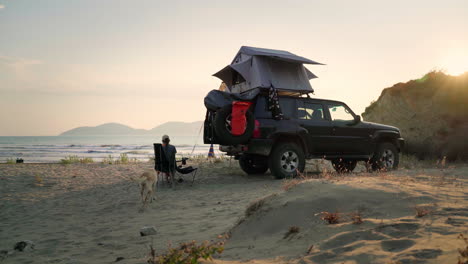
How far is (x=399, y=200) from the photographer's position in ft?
13.3

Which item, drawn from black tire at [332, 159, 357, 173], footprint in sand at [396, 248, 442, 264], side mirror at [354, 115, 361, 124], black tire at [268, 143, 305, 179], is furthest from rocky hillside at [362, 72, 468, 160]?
footprint in sand at [396, 248, 442, 264]

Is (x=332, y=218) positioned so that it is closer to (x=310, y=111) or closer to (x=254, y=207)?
(x=254, y=207)

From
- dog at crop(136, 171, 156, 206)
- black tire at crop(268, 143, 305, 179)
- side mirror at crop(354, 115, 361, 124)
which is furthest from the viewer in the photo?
side mirror at crop(354, 115, 361, 124)

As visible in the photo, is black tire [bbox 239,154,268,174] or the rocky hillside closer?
black tire [bbox 239,154,268,174]

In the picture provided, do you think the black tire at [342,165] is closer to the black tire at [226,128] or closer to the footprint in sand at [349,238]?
the black tire at [226,128]

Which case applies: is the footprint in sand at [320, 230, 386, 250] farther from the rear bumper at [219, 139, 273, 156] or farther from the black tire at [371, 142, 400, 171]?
the black tire at [371, 142, 400, 171]

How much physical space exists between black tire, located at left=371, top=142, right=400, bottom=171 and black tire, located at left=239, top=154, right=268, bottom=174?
11.0ft

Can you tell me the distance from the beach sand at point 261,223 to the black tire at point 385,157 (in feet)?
13.8

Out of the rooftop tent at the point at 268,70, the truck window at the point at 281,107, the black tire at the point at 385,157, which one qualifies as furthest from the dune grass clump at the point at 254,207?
the black tire at the point at 385,157

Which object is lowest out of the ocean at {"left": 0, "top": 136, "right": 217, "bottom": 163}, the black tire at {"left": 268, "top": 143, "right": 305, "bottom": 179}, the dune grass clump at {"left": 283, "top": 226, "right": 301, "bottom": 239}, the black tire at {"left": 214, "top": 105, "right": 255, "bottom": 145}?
the ocean at {"left": 0, "top": 136, "right": 217, "bottom": 163}

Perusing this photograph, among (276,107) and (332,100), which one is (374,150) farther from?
(276,107)

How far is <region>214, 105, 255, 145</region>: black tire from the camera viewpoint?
8.43m

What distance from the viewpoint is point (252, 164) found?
35.2 feet

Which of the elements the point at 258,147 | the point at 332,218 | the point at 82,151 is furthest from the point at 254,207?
the point at 82,151
